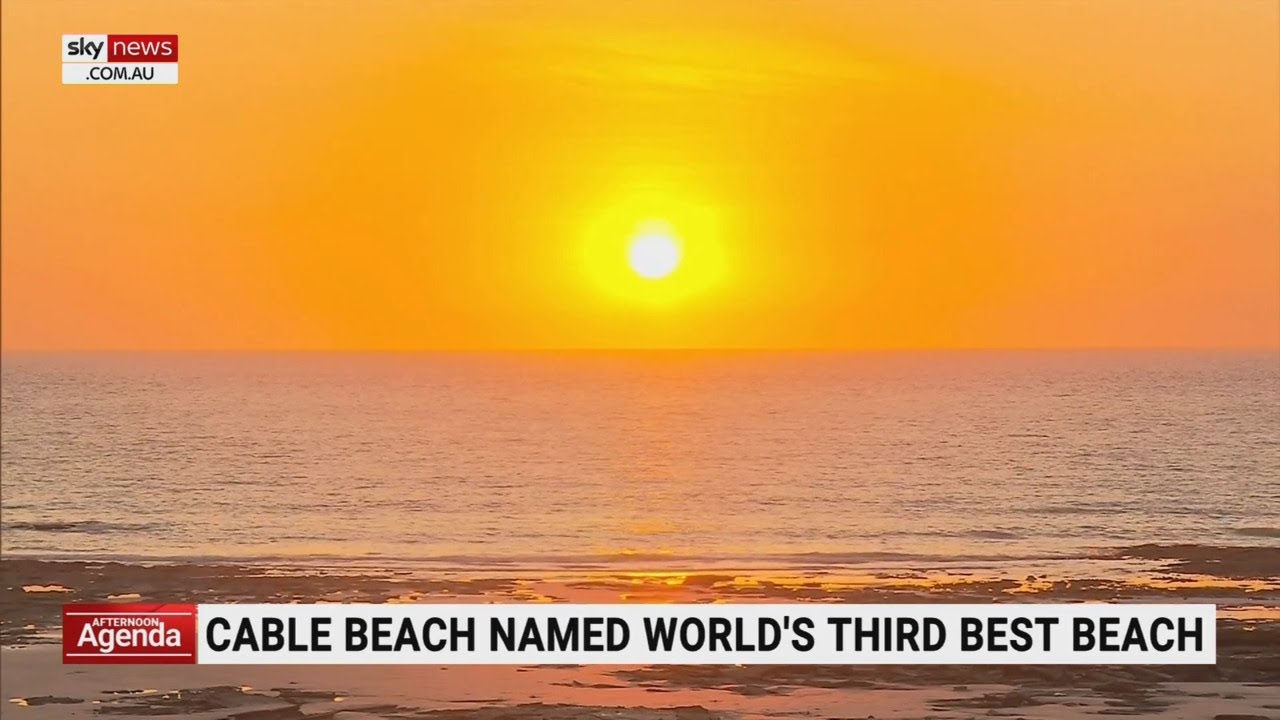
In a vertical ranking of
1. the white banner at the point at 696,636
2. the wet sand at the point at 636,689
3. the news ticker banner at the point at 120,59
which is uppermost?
the news ticker banner at the point at 120,59

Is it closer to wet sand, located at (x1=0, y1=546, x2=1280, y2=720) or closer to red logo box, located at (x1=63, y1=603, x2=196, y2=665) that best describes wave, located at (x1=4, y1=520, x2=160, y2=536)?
wet sand, located at (x1=0, y1=546, x2=1280, y2=720)

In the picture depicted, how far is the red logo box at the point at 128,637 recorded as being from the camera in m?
24.4

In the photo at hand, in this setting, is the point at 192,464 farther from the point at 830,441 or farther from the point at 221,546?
the point at 830,441

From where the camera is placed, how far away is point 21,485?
229ft

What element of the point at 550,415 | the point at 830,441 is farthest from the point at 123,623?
the point at 550,415

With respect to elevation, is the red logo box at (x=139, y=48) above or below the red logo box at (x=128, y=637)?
above

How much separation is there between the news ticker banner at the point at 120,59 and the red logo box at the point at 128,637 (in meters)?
8.86

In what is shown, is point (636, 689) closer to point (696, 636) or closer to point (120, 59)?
point (696, 636)

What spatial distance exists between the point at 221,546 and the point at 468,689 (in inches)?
1104

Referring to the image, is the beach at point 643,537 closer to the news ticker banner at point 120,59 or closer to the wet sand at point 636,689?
the wet sand at point 636,689

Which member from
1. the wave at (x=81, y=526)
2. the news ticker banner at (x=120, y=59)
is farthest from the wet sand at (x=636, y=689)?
the wave at (x=81, y=526)

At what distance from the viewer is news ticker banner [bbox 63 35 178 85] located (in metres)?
23.0

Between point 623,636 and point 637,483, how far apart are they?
55299 millimetres

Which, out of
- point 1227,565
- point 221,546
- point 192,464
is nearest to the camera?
point 1227,565
